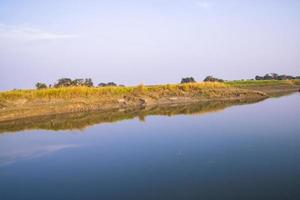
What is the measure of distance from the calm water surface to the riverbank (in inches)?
316

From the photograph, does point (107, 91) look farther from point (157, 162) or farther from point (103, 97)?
point (157, 162)

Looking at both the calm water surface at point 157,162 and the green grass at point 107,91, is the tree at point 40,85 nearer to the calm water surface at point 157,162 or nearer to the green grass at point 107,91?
the green grass at point 107,91

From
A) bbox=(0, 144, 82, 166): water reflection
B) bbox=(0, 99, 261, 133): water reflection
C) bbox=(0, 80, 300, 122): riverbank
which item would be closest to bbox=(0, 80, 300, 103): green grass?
bbox=(0, 80, 300, 122): riverbank

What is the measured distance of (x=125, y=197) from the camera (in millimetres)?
10969

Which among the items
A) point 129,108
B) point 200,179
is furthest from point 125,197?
point 129,108

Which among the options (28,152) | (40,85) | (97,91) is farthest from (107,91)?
(28,152)

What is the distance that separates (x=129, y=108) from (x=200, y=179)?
79.4ft

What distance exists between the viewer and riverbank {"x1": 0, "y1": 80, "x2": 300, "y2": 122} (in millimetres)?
31334

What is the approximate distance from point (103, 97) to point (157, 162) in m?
22.9

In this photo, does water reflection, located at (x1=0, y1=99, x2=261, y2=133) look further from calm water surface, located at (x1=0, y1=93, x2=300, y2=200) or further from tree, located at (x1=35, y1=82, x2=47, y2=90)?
tree, located at (x1=35, y1=82, x2=47, y2=90)

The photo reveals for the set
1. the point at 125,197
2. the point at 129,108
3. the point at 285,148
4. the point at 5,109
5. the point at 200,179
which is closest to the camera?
the point at 125,197

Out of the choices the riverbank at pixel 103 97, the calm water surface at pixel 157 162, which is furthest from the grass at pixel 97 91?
the calm water surface at pixel 157 162

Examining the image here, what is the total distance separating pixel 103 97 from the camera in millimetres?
37219

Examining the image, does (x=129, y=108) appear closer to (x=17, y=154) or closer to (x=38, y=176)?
(x=17, y=154)
